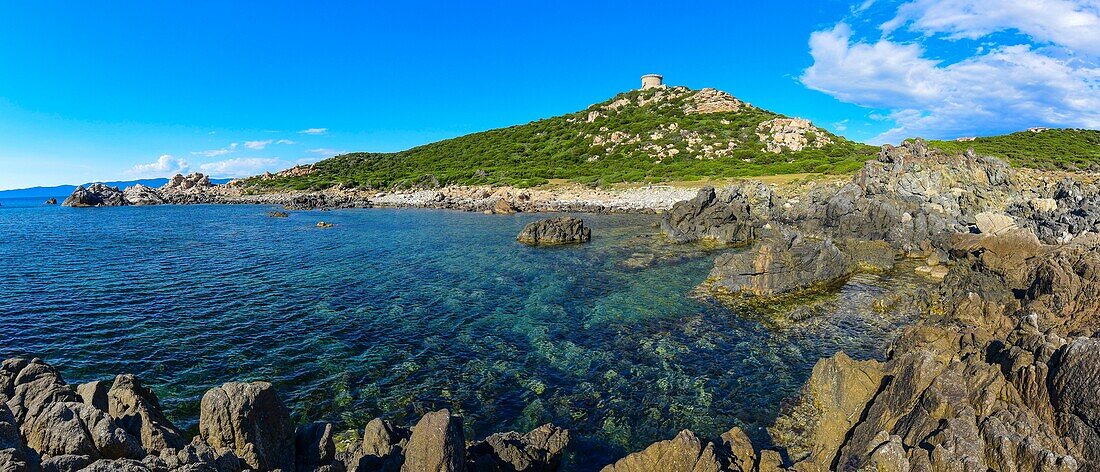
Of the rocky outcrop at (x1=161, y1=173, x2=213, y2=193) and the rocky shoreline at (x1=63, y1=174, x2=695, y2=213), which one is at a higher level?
the rocky outcrop at (x1=161, y1=173, x2=213, y2=193)

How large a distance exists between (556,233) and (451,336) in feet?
90.0

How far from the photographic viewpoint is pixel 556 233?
4800 cm

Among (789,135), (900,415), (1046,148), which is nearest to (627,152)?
(789,135)

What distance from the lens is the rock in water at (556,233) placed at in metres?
47.8

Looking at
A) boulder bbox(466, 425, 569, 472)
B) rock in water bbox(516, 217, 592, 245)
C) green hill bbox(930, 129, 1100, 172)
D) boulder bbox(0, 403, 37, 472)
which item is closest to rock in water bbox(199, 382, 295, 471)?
boulder bbox(0, 403, 37, 472)

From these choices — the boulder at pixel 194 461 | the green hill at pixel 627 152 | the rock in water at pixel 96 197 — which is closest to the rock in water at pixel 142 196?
the rock in water at pixel 96 197

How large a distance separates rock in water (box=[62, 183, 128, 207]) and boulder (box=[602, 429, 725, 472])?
154172mm

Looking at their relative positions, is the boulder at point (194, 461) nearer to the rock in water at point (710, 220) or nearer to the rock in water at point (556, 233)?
the rock in water at point (556, 233)

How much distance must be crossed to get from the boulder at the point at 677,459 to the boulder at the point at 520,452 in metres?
2.09

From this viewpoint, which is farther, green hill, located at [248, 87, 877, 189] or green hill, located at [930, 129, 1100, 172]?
green hill, located at [248, 87, 877, 189]

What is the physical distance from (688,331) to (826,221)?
104 ft

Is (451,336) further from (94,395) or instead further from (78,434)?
(78,434)

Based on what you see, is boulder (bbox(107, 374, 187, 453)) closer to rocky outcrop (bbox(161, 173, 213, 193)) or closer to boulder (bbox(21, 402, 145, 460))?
boulder (bbox(21, 402, 145, 460))

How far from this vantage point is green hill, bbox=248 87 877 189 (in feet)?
371
